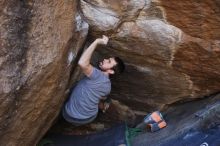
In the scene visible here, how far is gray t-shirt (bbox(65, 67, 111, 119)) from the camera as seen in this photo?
183 inches

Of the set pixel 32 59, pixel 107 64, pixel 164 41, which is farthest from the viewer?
pixel 107 64

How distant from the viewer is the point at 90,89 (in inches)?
184

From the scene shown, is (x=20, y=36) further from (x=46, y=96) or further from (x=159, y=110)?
(x=159, y=110)

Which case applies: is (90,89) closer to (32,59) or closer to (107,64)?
(107,64)

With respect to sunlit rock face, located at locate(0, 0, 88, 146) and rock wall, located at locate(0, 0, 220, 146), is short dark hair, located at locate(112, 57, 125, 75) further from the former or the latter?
sunlit rock face, located at locate(0, 0, 88, 146)

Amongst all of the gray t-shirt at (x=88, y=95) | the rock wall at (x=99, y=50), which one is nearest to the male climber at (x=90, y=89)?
the gray t-shirt at (x=88, y=95)

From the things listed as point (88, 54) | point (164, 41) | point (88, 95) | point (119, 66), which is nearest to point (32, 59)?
point (88, 54)

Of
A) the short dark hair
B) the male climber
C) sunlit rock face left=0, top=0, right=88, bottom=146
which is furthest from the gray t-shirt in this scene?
sunlit rock face left=0, top=0, right=88, bottom=146

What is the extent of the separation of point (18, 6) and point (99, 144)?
1.93 meters

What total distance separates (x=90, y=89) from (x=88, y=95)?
8cm

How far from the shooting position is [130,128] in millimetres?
5137

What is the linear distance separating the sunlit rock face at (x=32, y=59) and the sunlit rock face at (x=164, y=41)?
0.99 feet

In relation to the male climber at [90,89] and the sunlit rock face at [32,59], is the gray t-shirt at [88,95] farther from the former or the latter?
the sunlit rock face at [32,59]

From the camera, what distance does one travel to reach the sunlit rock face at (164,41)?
13.8ft
